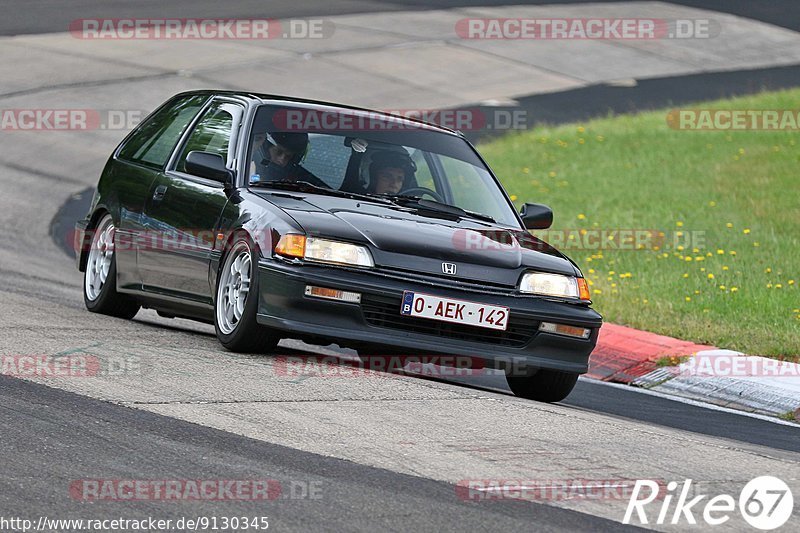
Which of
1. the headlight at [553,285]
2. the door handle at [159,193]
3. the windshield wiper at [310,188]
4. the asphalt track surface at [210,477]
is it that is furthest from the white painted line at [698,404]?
the asphalt track surface at [210,477]

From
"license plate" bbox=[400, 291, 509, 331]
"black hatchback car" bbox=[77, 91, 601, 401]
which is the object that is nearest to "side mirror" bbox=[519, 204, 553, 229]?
"black hatchback car" bbox=[77, 91, 601, 401]

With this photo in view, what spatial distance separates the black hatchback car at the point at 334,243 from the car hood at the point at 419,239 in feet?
0.04

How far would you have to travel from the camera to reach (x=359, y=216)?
838cm

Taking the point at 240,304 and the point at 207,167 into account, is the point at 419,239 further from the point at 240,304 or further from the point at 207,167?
the point at 207,167

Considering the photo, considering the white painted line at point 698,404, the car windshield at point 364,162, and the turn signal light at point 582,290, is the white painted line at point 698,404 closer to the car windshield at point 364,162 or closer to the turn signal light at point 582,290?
the turn signal light at point 582,290

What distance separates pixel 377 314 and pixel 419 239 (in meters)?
0.49

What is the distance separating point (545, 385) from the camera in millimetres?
8805

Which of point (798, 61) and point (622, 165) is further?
point (798, 61)

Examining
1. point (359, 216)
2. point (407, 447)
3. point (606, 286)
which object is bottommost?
point (606, 286)

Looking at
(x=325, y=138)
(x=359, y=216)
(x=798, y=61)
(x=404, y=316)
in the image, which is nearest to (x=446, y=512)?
(x=404, y=316)

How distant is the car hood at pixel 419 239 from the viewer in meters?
8.10

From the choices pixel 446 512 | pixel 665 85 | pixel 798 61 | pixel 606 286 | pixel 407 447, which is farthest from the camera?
pixel 798 61

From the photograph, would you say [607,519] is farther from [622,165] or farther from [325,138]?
[622,165]

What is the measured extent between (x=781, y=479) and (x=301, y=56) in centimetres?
2196
